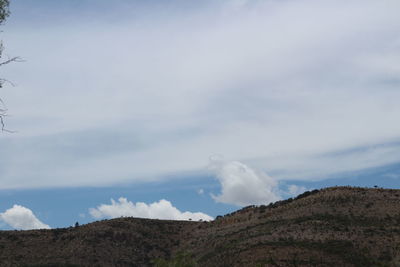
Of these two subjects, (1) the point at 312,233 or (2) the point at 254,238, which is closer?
(1) the point at 312,233

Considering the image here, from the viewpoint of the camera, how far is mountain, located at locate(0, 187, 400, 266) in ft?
174

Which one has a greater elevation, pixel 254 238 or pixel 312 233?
pixel 312 233

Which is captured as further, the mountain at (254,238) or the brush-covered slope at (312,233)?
the mountain at (254,238)

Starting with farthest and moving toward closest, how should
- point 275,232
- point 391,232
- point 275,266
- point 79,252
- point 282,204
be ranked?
point 282,204, point 79,252, point 275,232, point 391,232, point 275,266

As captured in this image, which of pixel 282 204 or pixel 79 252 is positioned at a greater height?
pixel 282 204

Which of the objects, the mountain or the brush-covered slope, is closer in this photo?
the brush-covered slope

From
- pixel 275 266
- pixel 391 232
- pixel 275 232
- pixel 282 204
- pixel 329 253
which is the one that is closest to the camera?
pixel 275 266

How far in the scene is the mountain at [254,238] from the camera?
5316 centimetres

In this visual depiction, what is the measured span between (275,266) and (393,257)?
41.0 ft

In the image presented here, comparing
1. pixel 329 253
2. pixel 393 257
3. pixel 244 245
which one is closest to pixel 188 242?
pixel 244 245

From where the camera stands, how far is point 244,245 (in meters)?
59.5

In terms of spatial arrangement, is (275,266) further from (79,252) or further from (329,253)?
(79,252)

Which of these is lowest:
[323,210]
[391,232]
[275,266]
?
[275,266]

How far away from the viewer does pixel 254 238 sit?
6166 cm
